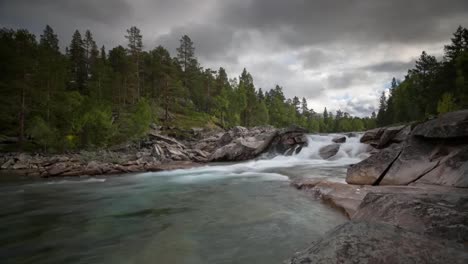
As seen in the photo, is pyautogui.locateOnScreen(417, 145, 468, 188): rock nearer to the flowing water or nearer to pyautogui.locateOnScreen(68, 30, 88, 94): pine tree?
the flowing water

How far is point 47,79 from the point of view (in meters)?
32.6

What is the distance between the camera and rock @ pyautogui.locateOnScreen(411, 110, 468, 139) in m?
9.30

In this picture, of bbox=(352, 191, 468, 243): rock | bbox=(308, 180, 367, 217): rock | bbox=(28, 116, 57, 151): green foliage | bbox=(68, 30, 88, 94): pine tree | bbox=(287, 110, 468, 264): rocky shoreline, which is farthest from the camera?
bbox=(68, 30, 88, 94): pine tree

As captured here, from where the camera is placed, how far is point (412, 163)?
991cm

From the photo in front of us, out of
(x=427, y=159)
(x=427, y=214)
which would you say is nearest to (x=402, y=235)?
(x=427, y=214)

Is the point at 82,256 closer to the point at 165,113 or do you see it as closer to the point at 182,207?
the point at 182,207

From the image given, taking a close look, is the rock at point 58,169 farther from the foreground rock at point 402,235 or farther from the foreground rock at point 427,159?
the foreground rock at point 402,235

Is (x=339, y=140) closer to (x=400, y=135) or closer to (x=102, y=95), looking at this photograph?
(x=400, y=135)

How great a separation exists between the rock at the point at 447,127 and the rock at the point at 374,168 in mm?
1347

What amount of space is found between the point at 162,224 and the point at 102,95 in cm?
4701

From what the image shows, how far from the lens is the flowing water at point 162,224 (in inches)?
225

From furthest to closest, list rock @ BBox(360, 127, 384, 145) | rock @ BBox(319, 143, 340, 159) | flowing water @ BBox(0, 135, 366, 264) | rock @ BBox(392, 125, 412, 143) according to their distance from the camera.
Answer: rock @ BBox(319, 143, 340, 159), rock @ BBox(360, 127, 384, 145), rock @ BBox(392, 125, 412, 143), flowing water @ BBox(0, 135, 366, 264)

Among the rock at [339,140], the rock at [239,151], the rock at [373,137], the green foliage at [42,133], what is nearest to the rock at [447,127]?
the rock at [373,137]

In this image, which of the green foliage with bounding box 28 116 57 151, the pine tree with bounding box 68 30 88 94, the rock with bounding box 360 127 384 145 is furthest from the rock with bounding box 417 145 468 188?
the pine tree with bounding box 68 30 88 94
